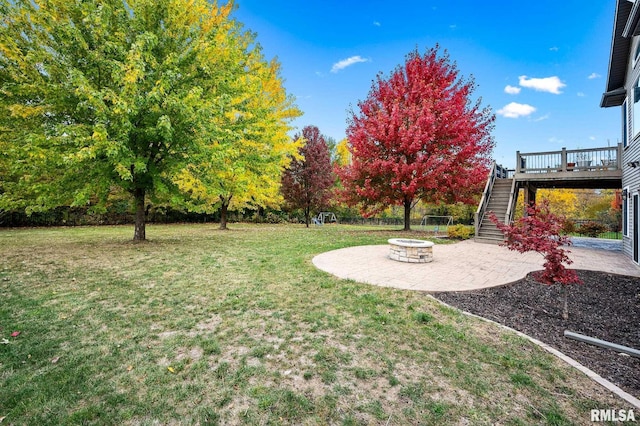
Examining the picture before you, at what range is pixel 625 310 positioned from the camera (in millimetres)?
4520

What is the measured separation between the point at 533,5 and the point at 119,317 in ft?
62.4

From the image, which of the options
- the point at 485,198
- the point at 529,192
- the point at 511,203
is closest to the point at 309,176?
the point at 485,198

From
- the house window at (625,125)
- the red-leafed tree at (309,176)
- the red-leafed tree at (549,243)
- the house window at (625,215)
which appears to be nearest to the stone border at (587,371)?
the red-leafed tree at (549,243)

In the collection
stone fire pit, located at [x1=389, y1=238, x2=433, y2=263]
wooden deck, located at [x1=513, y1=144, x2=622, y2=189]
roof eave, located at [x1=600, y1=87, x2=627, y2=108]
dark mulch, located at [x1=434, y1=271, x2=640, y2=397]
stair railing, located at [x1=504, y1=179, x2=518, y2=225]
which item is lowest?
dark mulch, located at [x1=434, y1=271, x2=640, y2=397]

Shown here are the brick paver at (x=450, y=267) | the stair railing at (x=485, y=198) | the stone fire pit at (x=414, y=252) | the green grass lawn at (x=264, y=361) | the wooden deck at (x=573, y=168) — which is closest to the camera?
the green grass lawn at (x=264, y=361)

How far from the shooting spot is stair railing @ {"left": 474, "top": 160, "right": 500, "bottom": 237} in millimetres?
12766

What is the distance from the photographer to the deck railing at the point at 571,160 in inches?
464

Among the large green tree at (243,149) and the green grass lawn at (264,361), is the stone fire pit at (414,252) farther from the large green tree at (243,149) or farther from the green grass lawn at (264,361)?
the large green tree at (243,149)

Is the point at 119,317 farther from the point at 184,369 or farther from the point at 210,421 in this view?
the point at 210,421

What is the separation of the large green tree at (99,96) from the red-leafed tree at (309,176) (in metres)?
10.1

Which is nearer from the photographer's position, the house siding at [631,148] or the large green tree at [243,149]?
the house siding at [631,148]

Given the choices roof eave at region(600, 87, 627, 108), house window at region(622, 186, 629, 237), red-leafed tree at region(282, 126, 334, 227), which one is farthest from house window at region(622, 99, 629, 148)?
red-leafed tree at region(282, 126, 334, 227)

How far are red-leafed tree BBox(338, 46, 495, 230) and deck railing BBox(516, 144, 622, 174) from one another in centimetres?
177

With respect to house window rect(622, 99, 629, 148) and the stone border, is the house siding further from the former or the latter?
the stone border
